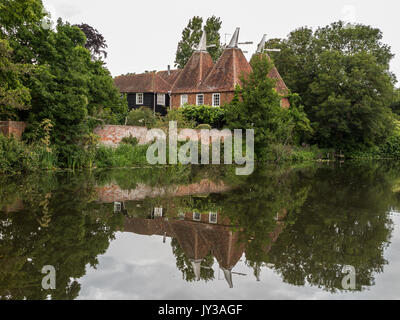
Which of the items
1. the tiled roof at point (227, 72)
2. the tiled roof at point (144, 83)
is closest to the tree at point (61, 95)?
the tiled roof at point (227, 72)

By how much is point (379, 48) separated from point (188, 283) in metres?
52.8

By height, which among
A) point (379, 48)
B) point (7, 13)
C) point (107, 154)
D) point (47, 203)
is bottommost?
point (47, 203)

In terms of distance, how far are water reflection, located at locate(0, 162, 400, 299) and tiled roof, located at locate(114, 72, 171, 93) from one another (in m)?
36.0

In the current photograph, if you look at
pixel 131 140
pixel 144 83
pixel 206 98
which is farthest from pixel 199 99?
pixel 131 140

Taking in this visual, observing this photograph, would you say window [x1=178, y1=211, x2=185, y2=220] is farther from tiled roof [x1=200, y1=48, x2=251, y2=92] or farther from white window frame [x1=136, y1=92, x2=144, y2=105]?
white window frame [x1=136, y1=92, x2=144, y2=105]

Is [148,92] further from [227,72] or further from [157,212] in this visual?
[157,212]

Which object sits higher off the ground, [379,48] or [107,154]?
[379,48]

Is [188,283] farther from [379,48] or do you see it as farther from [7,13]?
[379,48]

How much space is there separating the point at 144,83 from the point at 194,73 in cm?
1053

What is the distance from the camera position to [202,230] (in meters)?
6.97

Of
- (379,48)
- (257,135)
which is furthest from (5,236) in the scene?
(379,48)

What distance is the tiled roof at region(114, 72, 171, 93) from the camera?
47125 mm

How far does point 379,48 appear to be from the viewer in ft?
159

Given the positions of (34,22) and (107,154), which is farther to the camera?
(107,154)
